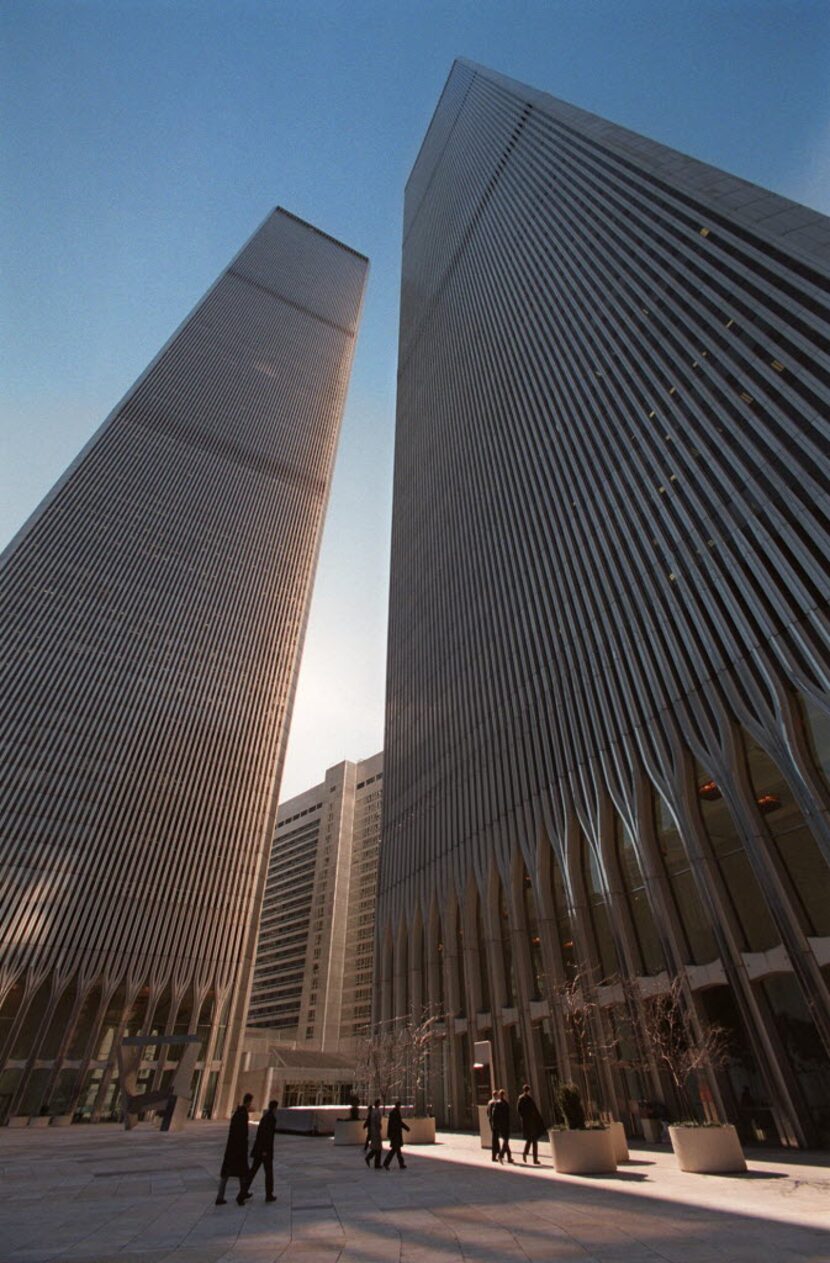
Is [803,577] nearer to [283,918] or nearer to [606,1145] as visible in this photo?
[606,1145]

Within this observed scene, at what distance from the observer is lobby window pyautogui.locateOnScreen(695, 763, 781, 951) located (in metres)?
20.2

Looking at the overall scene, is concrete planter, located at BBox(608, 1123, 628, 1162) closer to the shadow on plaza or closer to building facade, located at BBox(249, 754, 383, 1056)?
the shadow on plaza

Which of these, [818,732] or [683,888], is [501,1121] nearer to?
[683,888]

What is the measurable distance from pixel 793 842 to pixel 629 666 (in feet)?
30.9

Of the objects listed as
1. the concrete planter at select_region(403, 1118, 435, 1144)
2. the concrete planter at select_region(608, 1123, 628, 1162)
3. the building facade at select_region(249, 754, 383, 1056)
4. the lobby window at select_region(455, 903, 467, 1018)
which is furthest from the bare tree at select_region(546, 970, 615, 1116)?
the building facade at select_region(249, 754, 383, 1056)

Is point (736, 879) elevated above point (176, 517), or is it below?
below

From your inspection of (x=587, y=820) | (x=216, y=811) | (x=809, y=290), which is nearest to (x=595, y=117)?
(x=809, y=290)

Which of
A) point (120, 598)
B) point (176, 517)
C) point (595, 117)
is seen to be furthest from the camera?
point (176, 517)

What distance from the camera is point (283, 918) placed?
108000mm

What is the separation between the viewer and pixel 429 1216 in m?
9.00

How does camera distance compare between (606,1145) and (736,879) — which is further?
(736,879)

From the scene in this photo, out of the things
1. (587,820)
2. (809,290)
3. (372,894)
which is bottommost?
(587,820)

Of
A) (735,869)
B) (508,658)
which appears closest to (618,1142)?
(735,869)

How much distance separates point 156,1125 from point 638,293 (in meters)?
56.6
